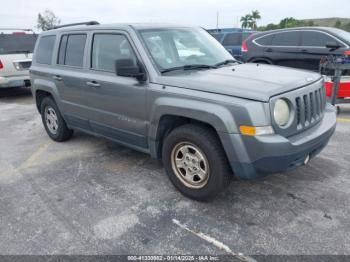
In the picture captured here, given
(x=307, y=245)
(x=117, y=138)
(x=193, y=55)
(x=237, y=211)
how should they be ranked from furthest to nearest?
(x=117, y=138)
(x=193, y=55)
(x=237, y=211)
(x=307, y=245)

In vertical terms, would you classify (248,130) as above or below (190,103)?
below

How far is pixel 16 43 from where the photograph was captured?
9.66 meters

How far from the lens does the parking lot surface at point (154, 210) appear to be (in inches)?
107

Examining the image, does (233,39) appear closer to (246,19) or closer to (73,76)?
(73,76)

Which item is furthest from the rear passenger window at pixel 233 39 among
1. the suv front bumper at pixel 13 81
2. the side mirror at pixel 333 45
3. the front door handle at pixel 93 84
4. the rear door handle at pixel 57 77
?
the front door handle at pixel 93 84

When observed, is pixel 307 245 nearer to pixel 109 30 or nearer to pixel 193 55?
pixel 193 55

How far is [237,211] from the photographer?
10.5 ft

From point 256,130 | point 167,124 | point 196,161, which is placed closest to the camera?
point 256,130

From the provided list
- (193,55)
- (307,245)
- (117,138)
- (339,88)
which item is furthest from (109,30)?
(339,88)

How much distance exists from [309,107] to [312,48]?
5706mm

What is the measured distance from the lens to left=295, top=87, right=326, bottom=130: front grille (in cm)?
297

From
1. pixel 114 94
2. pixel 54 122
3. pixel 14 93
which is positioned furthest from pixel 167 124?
pixel 14 93

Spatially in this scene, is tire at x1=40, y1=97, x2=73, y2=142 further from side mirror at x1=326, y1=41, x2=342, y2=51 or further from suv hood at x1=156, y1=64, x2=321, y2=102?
side mirror at x1=326, y1=41, x2=342, y2=51

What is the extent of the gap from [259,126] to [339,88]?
442 cm
